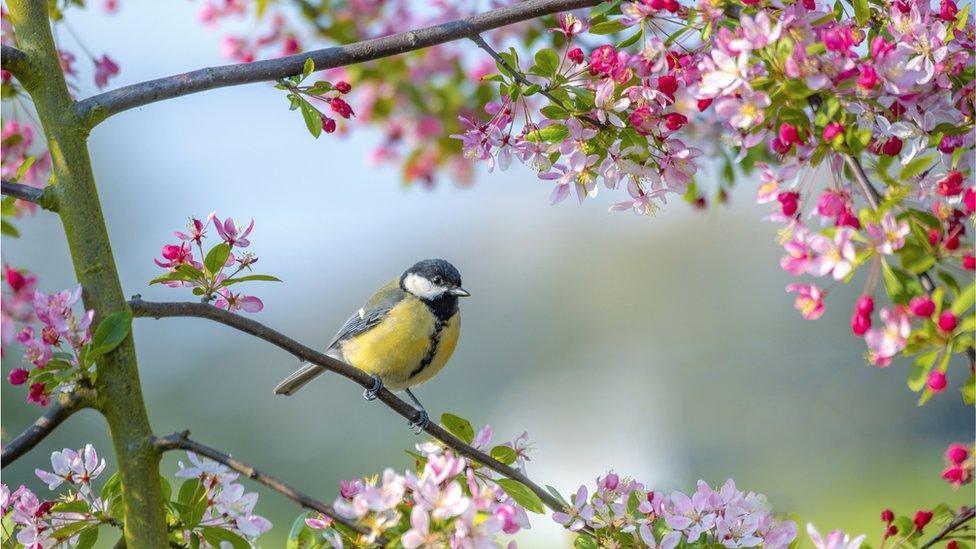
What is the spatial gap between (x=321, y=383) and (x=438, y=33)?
176 inches

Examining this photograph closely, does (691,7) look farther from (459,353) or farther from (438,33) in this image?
(459,353)

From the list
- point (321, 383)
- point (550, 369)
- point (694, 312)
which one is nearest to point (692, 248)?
point (694, 312)

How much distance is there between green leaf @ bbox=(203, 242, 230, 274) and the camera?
1285 mm

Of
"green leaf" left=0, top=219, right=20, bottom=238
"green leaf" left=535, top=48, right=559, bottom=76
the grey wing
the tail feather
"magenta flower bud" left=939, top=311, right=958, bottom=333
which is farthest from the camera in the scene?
the grey wing

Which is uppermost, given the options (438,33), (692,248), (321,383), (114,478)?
(692,248)

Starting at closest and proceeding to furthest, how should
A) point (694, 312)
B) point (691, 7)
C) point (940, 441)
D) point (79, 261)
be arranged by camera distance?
point (79, 261), point (691, 7), point (940, 441), point (694, 312)

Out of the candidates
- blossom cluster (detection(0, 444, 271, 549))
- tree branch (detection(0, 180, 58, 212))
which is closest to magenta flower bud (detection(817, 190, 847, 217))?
blossom cluster (detection(0, 444, 271, 549))

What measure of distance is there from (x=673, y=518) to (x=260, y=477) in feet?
1.79

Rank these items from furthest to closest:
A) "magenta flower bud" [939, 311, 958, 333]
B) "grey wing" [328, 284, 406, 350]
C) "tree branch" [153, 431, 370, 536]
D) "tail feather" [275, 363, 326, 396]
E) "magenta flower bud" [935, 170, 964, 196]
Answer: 1. "grey wing" [328, 284, 406, 350]
2. "tail feather" [275, 363, 326, 396]
3. "magenta flower bud" [935, 170, 964, 196]
4. "tree branch" [153, 431, 370, 536]
5. "magenta flower bud" [939, 311, 958, 333]

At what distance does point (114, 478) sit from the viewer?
127 cm

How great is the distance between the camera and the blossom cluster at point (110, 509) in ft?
4.14

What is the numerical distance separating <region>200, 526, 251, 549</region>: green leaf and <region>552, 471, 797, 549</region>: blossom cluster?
0.40 meters

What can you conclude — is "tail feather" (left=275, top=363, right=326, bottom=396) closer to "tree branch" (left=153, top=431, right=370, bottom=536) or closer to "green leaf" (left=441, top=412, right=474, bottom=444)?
"green leaf" (left=441, top=412, right=474, bottom=444)

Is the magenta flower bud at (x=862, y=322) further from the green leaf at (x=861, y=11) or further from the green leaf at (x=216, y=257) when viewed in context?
the green leaf at (x=216, y=257)
